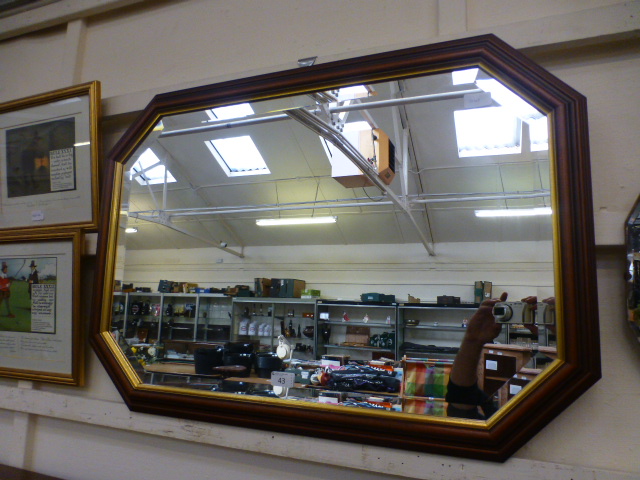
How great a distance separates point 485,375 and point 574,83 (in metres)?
0.85

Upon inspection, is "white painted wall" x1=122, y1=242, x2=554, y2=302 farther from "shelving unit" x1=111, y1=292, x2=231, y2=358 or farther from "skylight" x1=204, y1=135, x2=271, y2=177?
"skylight" x1=204, y1=135, x2=271, y2=177

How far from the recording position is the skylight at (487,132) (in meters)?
1.31

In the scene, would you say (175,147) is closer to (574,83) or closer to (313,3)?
(313,3)

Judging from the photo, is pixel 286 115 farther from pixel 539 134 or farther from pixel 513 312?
pixel 513 312

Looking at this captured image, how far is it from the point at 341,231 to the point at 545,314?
106 centimetres

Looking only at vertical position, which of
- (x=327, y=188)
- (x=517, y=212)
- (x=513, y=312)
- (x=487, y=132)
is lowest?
(x=513, y=312)

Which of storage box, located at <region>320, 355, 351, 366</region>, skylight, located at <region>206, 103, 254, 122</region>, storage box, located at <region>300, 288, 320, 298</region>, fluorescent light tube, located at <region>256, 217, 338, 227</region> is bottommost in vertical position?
storage box, located at <region>320, 355, 351, 366</region>

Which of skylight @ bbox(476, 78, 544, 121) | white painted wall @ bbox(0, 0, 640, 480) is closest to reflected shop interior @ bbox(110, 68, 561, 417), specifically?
skylight @ bbox(476, 78, 544, 121)

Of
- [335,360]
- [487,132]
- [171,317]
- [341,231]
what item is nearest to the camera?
[487,132]

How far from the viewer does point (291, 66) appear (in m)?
1.60

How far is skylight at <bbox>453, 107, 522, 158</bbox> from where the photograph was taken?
131cm

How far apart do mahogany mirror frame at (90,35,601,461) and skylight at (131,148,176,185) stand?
1.37ft

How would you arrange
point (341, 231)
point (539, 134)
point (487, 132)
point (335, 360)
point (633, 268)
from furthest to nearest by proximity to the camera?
point (341, 231), point (335, 360), point (487, 132), point (539, 134), point (633, 268)

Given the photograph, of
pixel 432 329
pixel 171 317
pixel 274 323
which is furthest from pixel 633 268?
pixel 171 317
